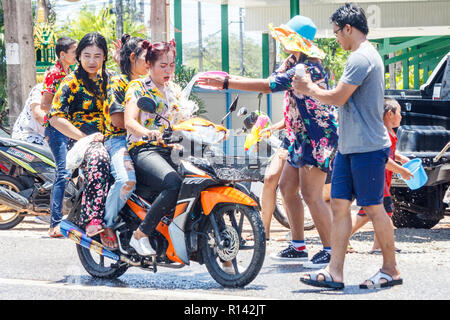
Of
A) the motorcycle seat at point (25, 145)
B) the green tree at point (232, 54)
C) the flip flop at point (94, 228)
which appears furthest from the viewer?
the green tree at point (232, 54)

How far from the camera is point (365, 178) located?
5.70 meters

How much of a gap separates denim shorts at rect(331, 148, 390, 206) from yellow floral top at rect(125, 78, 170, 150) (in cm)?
139

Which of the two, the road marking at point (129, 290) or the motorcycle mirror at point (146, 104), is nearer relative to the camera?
the road marking at point (129, 290)

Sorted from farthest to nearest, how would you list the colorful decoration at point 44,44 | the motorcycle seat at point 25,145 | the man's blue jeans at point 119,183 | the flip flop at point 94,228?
the colorful decoration at point 44,44
the motorcycle seat at point 25,145
the flip flop at point 94,228
the man's blue jeans at point 119,183

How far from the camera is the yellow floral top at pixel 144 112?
6117 mm

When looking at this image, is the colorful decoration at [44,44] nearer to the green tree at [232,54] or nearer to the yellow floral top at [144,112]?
the yellow floral top at [144,112]

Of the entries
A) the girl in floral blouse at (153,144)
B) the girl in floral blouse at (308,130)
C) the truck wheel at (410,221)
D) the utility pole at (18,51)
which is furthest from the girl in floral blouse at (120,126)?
the utility pole at (18,51)

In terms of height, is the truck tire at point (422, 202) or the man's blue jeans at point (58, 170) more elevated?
the man's blue jeans at point (58, 170)

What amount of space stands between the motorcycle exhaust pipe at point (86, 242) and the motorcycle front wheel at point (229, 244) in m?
0.60

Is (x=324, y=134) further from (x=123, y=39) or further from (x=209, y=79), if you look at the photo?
(x=123, y=39)

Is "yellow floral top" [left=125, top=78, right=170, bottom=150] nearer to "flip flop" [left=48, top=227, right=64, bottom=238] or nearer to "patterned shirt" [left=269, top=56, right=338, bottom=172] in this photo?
"patterned shirt" [left=269, top=56, right=338, bottom=172]
